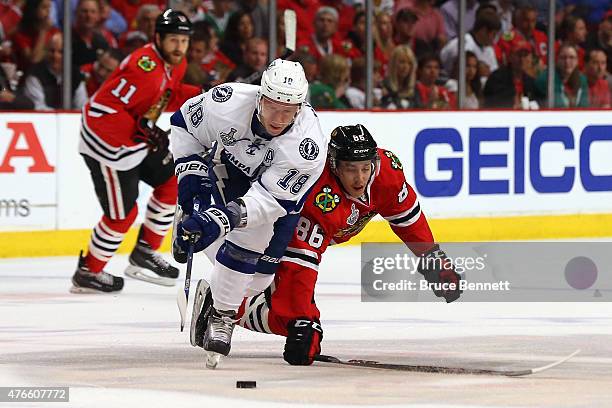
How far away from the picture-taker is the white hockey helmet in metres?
6.25

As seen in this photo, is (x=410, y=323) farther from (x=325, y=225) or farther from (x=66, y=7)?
(x=66, y=7)

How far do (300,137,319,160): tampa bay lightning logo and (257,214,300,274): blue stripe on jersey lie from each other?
0.25m

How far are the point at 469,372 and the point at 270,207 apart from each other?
94 centimetres

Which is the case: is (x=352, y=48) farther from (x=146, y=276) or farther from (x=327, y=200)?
(x=327, y=200)

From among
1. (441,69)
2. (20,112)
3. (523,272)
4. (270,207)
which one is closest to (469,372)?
(270,207)

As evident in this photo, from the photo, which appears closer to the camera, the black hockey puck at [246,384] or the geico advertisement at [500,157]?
the black hockey puck at [246,384]

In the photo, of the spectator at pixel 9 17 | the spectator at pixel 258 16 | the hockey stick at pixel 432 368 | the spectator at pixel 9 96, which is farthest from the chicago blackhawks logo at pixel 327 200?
the spectator at pixel 258 16

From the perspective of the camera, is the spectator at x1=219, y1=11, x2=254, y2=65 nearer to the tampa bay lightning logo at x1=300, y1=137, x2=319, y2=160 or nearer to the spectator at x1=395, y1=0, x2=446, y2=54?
the spectator at x1=395, y1=0, x2=446, y2=54

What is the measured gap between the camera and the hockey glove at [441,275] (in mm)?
6891

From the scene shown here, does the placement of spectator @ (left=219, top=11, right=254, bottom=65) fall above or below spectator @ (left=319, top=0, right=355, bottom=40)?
below

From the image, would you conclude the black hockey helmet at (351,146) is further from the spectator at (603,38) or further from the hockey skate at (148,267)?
the spectator at (603,38)

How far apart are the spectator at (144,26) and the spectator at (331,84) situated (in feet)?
4.63

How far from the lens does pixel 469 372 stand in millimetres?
6340

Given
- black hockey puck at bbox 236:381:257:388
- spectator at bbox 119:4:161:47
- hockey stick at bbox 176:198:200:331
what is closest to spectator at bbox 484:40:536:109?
spectator at bbox 119:4:161:47
